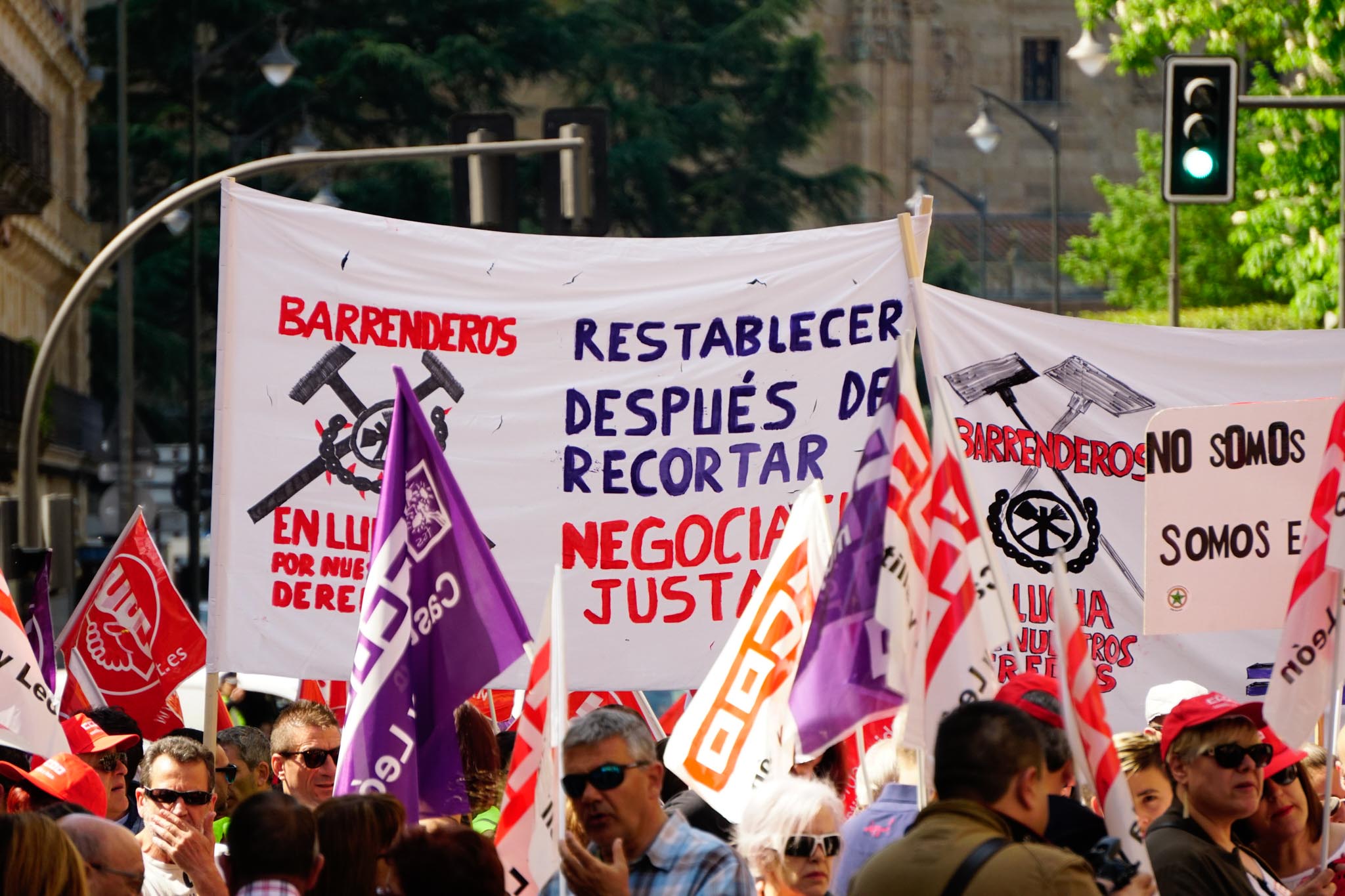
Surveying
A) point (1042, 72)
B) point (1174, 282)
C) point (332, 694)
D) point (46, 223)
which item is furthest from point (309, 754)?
point (1042, 72)

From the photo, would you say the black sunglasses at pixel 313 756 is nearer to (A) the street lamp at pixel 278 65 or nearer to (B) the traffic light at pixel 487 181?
(B) the traffic light at pixel 487 181

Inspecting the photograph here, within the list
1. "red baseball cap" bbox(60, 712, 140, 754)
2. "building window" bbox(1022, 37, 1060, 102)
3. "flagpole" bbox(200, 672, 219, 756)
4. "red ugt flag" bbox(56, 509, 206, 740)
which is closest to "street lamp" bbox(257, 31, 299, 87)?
"red ugt flag" bbox(56, 509, 206, 740)

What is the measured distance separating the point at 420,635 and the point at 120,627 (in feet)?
13.5

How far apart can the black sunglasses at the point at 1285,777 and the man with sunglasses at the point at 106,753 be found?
344 centimetres

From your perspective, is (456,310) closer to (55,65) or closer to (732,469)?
(732,469)

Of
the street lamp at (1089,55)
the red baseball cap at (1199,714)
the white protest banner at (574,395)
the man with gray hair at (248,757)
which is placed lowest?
the man with gray hair at (248,757)

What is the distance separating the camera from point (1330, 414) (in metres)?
7.46

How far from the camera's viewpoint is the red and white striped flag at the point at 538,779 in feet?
18.8

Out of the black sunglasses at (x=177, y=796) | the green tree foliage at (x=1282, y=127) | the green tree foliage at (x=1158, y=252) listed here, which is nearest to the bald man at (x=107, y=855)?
the black sunglasses at (x=177, y=796)

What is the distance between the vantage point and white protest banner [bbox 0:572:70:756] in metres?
6.90

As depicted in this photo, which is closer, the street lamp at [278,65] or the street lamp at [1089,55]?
the street lamp at [278,65]

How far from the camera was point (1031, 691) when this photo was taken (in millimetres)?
6262

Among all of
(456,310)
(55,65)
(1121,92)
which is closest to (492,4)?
(55,65)

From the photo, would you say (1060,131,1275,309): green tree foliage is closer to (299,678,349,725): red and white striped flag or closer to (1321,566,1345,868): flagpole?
(299,678,349,725): red and white striped flag
